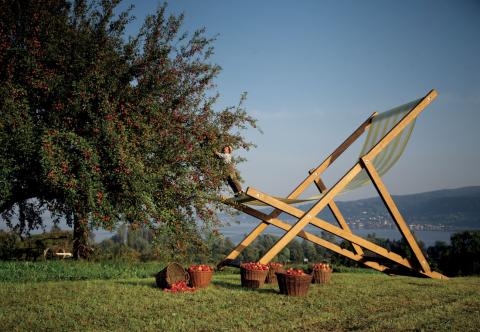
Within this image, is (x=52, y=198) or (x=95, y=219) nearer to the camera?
(x=95, y=219)

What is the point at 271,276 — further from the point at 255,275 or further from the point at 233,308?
the point at 233,308

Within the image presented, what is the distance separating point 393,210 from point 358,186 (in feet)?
3.07

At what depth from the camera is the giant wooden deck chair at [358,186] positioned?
7637mm

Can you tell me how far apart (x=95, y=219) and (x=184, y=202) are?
235 cm

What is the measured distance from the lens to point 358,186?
8.88 m

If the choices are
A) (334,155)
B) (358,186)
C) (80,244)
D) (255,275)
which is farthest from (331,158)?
(80,244)

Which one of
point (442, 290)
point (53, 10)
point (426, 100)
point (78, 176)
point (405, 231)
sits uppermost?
point (53, 10)

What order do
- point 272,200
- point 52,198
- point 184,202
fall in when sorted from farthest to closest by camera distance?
1. point 52,198
2. point 184,202
3. point 272,200

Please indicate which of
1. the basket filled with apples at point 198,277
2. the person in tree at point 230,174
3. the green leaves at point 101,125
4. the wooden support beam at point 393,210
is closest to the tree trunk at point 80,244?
the green leaves at point 101,125

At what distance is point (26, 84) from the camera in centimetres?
928

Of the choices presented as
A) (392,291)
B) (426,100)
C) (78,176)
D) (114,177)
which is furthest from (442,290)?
(78,176)

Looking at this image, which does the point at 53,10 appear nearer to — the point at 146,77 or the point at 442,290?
the point at 146,77

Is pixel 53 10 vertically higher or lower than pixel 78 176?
higher

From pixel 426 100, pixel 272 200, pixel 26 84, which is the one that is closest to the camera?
pixel 272 200
